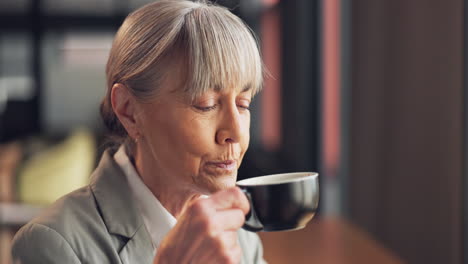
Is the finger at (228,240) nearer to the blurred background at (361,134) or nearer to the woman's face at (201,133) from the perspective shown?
the woman's face at (201,133)

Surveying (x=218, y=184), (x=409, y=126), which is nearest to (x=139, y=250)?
(x=218, y=184)

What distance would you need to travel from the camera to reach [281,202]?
761mm

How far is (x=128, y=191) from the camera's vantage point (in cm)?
94

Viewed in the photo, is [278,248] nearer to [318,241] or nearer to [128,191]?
[318,241]

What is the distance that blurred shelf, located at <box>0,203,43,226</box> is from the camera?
2682 millimetres

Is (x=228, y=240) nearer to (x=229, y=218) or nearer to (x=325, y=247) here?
(x=229, y=218)

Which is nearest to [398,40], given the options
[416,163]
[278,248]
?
[416,163]

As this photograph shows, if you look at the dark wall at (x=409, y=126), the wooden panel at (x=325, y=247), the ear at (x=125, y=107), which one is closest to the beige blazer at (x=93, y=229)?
the ear at (x=125, y=107)

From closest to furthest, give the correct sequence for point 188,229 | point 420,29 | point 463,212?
point 188,229, point 463,212, point 420,29

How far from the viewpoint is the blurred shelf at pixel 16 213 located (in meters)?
2.68

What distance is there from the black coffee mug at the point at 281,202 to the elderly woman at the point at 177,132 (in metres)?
0.02

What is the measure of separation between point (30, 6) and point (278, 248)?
6.96 metres

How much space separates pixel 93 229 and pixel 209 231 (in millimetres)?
216

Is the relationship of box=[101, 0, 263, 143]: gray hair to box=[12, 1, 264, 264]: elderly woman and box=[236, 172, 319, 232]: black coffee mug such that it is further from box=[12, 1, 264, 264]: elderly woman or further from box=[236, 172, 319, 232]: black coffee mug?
box=[236, 172, 319, 232]: black coffee mug
